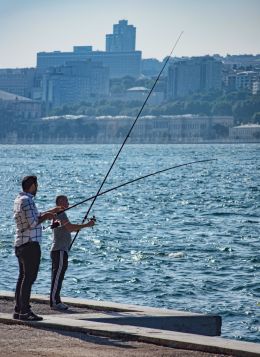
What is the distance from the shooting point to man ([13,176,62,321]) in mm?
11703

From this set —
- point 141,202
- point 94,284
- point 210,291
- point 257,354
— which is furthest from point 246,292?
point 141,202

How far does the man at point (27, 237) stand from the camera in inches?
461

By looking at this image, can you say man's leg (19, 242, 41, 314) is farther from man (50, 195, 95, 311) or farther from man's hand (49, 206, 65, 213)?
man (50, 195, 95, 311)

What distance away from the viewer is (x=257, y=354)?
9.98m

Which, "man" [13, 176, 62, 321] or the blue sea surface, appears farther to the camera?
the blue sea surface

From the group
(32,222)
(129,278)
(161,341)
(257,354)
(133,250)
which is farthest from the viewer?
(133,250)

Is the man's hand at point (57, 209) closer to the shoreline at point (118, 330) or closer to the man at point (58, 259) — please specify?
the man at point (58, 259)

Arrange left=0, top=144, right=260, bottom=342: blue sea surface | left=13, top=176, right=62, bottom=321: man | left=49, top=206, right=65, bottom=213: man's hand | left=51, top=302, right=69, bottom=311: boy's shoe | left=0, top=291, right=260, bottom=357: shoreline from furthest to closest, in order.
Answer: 1. left=0, top=144, right=260, bottom=342: blue sea surface
2. left=51, top=302, right=69, bottom=311: boy's shoe
3. left=49, top=206, right=65, bottom=213: man's hand
4. left=13, top=176, right=62, bottom=321: man
5. left=0, top=291, right=260, bottom=357: shoreline

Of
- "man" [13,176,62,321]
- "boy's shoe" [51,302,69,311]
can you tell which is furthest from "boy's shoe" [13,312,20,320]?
"boy's shoe" [51,302,69,311]

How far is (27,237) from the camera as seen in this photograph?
11.8 meters

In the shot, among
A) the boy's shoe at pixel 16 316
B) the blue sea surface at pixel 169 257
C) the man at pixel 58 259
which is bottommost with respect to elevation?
the blue sea surface at pixel 169 257

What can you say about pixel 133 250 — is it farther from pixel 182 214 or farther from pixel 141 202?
pixel 141 202

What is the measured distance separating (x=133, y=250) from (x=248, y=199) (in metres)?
27.4

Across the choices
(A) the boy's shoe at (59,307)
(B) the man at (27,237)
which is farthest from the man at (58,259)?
(B) the man at (27,237)
